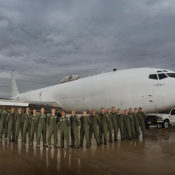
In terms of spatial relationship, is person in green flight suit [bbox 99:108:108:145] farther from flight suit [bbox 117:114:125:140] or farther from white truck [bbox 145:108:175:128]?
white truck [bbox 145:108:175:128]

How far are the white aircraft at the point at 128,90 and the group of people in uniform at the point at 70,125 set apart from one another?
5.48 feet

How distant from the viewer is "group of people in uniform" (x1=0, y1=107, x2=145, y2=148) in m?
9.05

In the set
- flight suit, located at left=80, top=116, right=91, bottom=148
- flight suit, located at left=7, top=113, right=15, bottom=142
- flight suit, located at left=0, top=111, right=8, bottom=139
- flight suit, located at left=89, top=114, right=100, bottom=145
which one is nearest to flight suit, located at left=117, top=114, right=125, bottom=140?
flight suit, located at left=89, top=114, right=100, bottom=145

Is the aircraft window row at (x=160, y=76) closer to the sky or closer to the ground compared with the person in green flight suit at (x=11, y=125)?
closer to the sky

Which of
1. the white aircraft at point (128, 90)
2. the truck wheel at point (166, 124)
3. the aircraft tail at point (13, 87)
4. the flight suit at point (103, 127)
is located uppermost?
the aircraft tail at point (13, 87)

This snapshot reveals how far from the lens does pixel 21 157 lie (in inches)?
282

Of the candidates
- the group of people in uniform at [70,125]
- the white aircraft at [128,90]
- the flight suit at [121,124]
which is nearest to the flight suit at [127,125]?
the group of people in uniform at [70,125]

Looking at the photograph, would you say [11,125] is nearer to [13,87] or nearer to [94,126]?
[94,126]

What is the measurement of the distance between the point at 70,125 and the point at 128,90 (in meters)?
5.60

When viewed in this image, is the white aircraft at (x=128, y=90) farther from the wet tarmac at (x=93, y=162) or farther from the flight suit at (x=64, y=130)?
the flight suit at (x=64, y=130)

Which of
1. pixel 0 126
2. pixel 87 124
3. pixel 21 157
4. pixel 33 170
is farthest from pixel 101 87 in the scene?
pixel 33 170

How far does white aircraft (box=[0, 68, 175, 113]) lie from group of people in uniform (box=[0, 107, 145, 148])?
1.67 m

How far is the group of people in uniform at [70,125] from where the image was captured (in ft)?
29.7

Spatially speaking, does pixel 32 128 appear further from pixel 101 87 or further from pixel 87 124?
pixel 101 87
